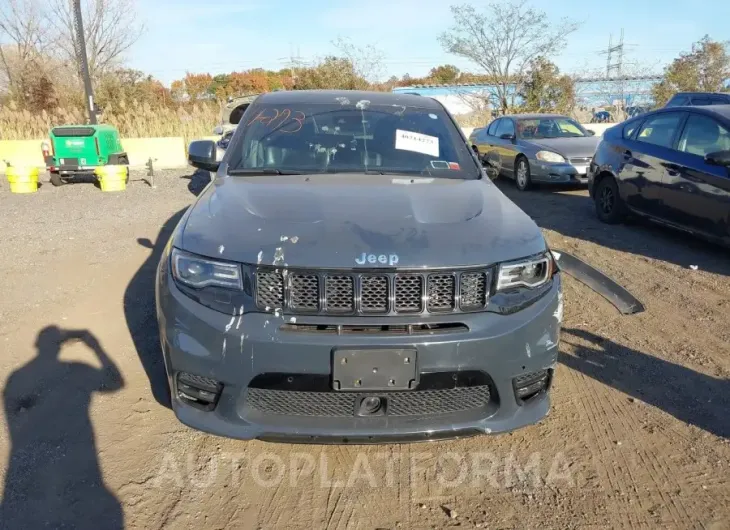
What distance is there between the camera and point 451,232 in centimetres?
269

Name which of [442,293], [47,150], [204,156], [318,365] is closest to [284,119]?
[204,156]

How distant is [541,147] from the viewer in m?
10.9

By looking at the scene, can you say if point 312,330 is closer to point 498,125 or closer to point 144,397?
point 144,397

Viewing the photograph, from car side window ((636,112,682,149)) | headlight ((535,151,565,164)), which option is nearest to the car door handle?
car side window ((636,112,682,149))

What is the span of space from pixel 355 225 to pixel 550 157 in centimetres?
888

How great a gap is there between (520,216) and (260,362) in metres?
1.54

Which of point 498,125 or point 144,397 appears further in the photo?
point 498,125

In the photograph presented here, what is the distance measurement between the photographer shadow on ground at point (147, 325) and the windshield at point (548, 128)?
7995 mm

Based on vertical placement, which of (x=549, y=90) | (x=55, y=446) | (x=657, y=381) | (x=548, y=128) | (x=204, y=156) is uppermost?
(x=549, y=90)

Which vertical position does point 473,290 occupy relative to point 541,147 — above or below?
above

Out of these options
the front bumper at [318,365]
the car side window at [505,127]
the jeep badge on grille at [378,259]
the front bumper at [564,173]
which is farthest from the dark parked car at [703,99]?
the jeep badge on grille at [378,259]

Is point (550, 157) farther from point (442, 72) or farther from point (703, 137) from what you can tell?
point (442, 72)

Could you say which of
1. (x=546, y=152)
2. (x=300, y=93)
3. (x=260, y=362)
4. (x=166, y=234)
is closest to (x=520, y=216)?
(x=260, y=362)

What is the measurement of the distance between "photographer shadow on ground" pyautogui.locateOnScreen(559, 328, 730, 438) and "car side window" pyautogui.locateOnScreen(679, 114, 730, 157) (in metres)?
3.12
